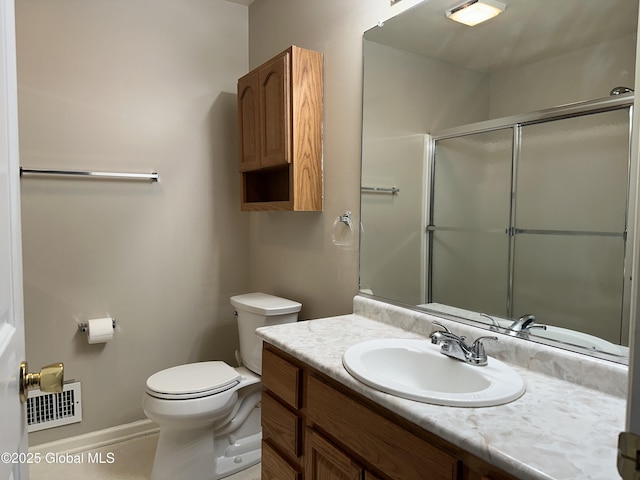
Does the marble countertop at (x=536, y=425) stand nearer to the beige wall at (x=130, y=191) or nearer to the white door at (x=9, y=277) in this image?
the white door at (x=9, y=277)

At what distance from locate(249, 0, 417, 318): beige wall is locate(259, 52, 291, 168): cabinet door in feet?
0.64

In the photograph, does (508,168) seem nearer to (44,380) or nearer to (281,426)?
(281,426)

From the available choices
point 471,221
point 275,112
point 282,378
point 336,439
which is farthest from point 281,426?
point 275,112

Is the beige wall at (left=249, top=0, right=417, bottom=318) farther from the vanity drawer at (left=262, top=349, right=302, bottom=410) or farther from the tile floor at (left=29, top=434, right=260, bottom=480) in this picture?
the tile floor at (left=29, top=434, right=260, bottom=480)

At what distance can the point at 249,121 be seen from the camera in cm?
224

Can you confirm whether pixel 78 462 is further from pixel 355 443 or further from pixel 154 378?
pixel 355 443

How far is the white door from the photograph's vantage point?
24.1 inches

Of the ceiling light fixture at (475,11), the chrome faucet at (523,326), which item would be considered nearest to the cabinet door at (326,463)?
the chrome faucet at (523,326)

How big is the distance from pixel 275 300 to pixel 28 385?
1.49 metres

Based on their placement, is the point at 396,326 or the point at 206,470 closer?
the point at 396,326

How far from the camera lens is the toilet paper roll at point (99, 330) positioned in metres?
2.16

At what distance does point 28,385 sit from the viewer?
74 centimetres

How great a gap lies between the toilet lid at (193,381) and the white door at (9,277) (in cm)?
106

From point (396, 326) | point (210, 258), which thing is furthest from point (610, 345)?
point (210, 258)
